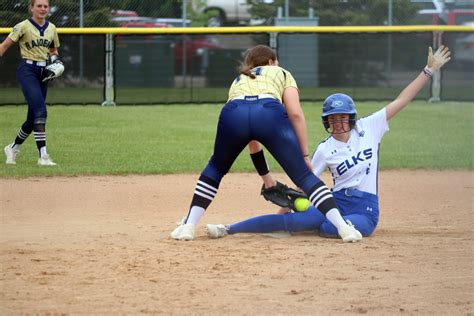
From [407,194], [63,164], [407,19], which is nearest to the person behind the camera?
[407,194]

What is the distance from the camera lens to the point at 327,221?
749 cm

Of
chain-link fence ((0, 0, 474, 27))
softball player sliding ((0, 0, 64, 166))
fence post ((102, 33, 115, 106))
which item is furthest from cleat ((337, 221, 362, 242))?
chain-link fence ((0, 0, 474, 27))

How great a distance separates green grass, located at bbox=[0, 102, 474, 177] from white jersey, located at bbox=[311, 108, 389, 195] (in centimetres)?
471

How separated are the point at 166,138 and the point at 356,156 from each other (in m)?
7.96

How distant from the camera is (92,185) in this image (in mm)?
10898

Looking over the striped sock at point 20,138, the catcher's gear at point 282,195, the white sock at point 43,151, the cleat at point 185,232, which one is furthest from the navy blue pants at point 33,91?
the catcher's gear at point 282,195

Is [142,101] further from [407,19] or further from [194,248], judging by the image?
[194,248]

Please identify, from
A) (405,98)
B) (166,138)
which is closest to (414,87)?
(405,98)

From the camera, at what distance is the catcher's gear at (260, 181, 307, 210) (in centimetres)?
739

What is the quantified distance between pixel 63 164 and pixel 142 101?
22.6 feet

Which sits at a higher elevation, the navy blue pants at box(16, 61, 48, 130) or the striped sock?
the navy blue pants at box(16, 61, 48, 130)

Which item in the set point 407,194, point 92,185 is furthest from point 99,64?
point 407,194

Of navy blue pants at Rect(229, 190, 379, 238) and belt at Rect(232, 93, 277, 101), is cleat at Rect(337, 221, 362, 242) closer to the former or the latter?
navy blue pants at Rect(229, 190, 379, 238)

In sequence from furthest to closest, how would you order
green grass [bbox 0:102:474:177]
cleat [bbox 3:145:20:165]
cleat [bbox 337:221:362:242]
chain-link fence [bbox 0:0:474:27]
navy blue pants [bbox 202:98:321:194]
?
chain-link fence [bbox 0:0:474:27] → green grass [bbox 0:102:474:177] → cleat [bbox 3:145:20:165] → cleat [bbox 337:221:362:242] → navy blue pants [bbox 202:98:321:194]
